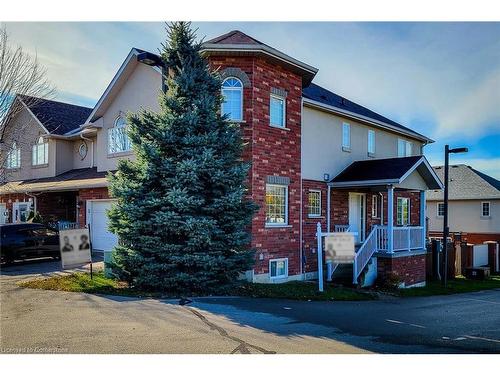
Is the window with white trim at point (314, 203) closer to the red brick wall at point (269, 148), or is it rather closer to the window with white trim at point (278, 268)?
the red brick wall at point (269, 148)

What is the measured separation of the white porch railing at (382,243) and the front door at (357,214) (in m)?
→ 2.17

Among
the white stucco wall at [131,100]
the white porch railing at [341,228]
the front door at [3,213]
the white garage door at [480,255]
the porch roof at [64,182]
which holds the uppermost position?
the white stucco wall at [131,100]

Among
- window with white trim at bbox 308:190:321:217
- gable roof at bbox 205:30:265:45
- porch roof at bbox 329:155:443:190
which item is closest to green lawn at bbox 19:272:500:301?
window with white trim at bbox 308:190:321:217

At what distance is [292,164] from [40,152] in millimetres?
14686

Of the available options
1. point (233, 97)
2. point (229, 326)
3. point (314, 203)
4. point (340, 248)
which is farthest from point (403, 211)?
point (229, 326)

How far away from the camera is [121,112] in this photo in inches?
663

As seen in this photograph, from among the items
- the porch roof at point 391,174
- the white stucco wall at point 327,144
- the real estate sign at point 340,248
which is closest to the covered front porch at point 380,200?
the porch roof at point 391,174

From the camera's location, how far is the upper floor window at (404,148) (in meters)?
20.2

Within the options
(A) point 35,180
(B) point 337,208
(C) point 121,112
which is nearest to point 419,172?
(B) point 337,208

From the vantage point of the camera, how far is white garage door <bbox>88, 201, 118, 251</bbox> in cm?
1777

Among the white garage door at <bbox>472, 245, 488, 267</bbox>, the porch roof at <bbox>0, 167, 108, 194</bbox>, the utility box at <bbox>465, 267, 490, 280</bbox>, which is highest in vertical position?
the porch roof at <bbox>0, 167, 108, 194</bbox>

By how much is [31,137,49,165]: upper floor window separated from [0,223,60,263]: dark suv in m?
6.95

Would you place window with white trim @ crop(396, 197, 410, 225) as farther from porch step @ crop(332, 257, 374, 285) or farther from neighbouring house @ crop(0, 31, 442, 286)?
porch step @ crop(332, 257, 374, 285)

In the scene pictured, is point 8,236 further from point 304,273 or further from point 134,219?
point 304,273
